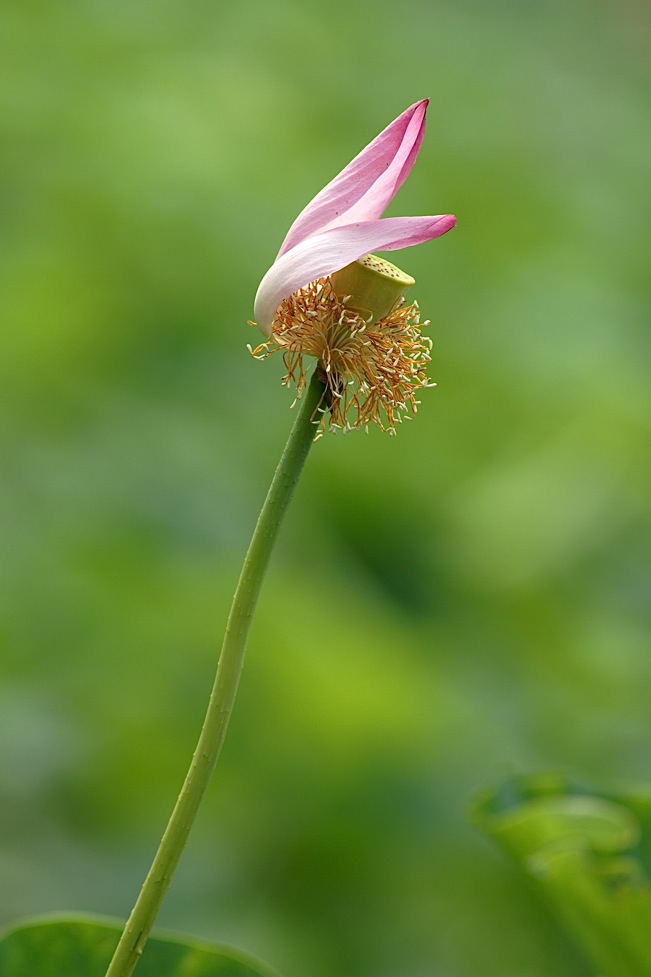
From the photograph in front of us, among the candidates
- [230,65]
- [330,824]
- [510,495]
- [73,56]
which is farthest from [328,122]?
[330,824]

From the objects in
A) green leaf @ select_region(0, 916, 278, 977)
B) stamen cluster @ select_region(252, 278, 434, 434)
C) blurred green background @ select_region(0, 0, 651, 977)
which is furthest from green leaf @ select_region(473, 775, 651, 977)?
blurred green background @ select_region(0, 0, 651, 977)

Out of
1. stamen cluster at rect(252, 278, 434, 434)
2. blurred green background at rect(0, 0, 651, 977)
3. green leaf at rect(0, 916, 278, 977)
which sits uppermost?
blurred green background at rect(0, 0, 651, 977)

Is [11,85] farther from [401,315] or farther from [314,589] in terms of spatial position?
[401,315]

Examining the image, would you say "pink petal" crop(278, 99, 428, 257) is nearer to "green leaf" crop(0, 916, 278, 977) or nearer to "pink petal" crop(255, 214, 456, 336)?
"pink petal" crop(255, 214, 456, 336)

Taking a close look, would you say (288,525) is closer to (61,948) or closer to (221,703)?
(61,948)

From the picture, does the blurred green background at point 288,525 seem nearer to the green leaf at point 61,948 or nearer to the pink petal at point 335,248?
the green leaf at point 61,948

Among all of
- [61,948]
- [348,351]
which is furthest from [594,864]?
[348,351]

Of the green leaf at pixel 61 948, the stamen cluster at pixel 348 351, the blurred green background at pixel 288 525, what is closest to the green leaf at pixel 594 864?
the green leaf at pixel 61 948
